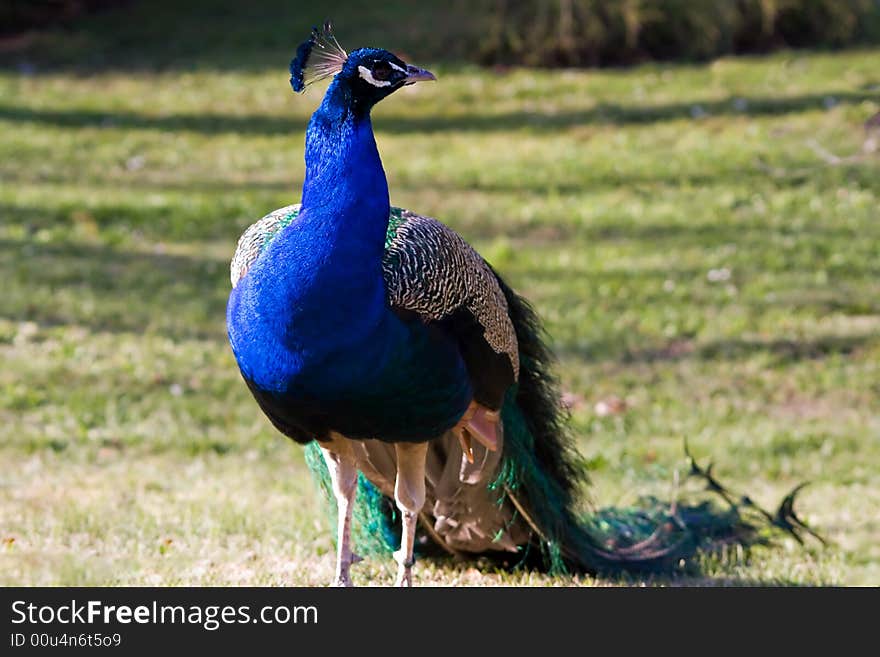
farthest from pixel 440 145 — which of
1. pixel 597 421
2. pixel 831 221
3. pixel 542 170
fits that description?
pixel 597 421

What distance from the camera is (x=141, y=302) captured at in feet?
26.5

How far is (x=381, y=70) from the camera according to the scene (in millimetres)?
3383

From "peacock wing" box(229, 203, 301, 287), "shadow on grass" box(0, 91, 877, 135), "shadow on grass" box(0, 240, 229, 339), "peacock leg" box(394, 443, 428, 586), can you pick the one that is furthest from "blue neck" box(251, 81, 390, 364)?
"shadow on grass" box(0, 91, 877, 135)

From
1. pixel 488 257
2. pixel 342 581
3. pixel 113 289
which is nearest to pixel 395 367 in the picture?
pixel 342 581

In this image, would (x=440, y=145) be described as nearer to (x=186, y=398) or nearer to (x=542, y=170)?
(x=542, y=170)

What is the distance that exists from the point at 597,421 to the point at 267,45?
8.38m

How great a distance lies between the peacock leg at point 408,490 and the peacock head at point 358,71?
1.01 metres

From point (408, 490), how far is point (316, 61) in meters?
1.26

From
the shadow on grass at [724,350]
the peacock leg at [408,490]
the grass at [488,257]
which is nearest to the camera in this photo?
the peacock leg at [408,490]

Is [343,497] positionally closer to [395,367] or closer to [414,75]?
[395,367]

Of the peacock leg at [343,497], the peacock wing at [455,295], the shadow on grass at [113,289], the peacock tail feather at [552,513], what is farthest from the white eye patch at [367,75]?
the shadow on grass at [113,289]

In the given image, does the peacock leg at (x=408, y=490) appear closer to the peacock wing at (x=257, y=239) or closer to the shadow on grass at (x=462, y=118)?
the peacock wing at (x=257, y=239)

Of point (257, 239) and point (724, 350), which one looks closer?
point (257, 239)

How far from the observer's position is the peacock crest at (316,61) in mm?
3461
